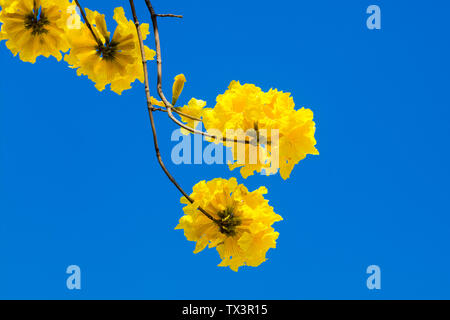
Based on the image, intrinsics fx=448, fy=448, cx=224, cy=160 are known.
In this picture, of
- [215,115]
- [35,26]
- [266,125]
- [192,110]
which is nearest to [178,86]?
[192,110]

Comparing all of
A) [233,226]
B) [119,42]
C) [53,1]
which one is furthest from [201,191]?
[53,1]

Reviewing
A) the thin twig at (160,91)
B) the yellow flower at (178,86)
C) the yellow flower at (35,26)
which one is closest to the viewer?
the thin twig at (160,91)

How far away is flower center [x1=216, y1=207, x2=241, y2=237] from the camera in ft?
4.19

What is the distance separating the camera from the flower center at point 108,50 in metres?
1.39

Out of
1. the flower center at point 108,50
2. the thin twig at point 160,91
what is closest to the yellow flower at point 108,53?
the flower center at point 108,50

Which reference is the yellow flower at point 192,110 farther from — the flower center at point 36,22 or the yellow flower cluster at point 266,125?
the flower center at point 36,22

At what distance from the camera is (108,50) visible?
1391 millimetres

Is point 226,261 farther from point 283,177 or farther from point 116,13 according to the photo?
point 116,13

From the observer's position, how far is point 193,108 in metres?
1.29

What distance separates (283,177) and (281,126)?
125 millimetres

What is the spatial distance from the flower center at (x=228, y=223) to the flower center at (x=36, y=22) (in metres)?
0.81

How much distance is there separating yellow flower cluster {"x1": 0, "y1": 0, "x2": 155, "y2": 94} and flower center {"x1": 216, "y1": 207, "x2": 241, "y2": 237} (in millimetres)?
510

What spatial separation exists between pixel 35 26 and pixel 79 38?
19cm

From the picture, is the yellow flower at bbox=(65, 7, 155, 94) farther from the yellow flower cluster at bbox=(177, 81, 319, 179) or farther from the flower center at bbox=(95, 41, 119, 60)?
the yellow flower cluster at bbox=(177, 81, 319, 179)
